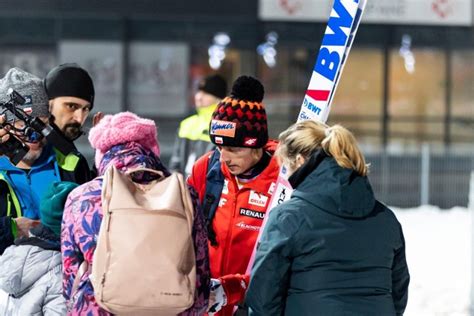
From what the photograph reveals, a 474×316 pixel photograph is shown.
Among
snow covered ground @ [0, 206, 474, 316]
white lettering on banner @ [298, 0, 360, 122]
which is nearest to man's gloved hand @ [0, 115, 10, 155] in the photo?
snow covered ground @ [0, 206, 474, 316]

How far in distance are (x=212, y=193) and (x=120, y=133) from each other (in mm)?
985

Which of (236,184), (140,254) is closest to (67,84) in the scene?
(236,184)

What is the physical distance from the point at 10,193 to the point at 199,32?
50.0 ft

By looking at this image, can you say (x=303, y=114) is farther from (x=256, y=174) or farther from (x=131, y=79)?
(x=131, y=79)

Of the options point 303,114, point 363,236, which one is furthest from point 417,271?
point 363,236

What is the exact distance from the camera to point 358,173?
362 cm

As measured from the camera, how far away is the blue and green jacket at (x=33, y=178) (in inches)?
160

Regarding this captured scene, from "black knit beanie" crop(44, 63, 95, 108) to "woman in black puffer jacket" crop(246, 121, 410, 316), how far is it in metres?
1.21

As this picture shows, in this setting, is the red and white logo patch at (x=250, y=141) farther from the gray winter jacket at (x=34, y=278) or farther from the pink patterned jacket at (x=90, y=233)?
the gray winter jacket at (x=34, y=278)

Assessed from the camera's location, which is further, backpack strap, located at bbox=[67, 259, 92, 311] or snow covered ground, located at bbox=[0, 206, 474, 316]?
Answer: snow covered ground, located at bbox=[0, 206, 474, 316]

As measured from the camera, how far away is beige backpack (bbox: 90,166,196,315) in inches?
128

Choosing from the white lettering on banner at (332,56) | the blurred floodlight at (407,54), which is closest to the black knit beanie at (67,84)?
the white lettering on banner at (332,56)

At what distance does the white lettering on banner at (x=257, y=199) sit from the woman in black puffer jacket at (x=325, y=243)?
0.81 meters

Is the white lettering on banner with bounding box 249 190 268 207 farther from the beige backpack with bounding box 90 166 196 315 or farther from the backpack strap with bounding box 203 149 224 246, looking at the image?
the beige backpack with bounding box 90 166 196 315
